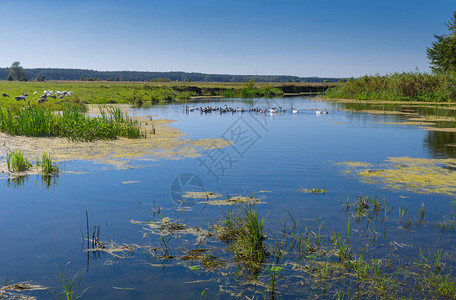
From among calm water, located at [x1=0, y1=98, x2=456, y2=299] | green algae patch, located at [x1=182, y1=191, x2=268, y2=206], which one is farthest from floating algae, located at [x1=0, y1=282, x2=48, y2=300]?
green algae patch, located at [x1=182, y1=191, x2=268, y2=206]

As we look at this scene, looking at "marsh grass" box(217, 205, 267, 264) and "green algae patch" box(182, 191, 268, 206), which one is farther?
"green algae patch" box(182, 191, 268, 206)

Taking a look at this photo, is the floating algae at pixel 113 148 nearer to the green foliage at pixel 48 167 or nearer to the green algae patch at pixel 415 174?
the green foliage at pixel 48 167

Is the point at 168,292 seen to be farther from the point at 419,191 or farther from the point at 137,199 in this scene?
the point at 419,191

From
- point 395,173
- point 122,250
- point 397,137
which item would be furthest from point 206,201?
point 397,137

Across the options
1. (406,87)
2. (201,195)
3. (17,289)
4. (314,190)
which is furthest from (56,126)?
(406,87)

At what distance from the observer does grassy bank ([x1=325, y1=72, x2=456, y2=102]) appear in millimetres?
38875

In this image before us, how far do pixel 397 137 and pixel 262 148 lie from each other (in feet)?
21.9

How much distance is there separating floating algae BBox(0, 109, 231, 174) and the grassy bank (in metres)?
30.3

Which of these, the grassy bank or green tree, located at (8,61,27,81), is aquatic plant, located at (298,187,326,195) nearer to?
the grassy bank

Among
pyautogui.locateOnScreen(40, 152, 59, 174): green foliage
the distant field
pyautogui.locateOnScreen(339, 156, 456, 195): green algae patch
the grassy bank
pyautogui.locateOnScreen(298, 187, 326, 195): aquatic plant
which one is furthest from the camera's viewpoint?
the distant field

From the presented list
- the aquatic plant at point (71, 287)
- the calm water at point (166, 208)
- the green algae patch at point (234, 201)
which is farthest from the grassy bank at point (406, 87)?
the aquatic plant at point (71, 287)

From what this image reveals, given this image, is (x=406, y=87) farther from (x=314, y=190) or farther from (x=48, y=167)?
(x=48, y=167)

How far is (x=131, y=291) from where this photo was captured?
4.95 m

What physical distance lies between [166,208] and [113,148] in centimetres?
700
